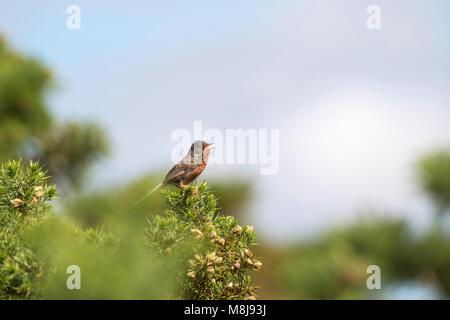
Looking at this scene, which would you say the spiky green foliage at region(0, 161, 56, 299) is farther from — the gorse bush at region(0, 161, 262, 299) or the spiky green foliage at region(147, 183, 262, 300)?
the spiky green foliage at region(147, 183, 262, 300)

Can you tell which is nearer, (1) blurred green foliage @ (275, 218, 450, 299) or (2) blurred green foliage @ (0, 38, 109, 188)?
(2) blurred green foliage @ (0, 38, 109, 188)

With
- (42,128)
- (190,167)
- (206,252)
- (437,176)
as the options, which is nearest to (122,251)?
(206,252)

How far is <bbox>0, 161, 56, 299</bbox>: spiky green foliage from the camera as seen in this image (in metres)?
2.16

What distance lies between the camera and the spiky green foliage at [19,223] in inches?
85.1

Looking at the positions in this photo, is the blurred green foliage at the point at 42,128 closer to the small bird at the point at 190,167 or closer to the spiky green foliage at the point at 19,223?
the small bird at the point at 190,167

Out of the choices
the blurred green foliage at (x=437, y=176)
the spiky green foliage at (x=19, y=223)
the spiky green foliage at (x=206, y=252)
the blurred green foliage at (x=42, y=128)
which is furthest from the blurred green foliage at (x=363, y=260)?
the spiky green foliage at (x=19, y=223)

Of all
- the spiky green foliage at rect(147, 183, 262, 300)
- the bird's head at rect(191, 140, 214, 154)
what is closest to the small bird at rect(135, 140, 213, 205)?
the bird's head at rect(191, 140, 214, 154)

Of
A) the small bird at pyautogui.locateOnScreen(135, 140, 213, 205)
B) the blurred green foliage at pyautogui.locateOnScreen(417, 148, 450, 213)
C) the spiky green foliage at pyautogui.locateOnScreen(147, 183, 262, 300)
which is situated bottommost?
the spiky green foliage at pyautogui.locateOnScreen(147, 183, 262, 300)

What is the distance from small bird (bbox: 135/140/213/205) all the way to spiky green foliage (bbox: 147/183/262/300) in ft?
5.13

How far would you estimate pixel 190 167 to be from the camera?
14.7 feet

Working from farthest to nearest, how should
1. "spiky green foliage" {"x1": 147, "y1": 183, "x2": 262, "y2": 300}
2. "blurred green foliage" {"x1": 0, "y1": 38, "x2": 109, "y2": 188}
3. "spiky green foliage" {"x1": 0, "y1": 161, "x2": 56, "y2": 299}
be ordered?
"blurred green foliage" {"x1": 0, "y1": 38, "x2": 109, "y2": 188}
"spiky green foliage" {"x1": 147, "y1": 183, "x2": 262, "y2": 300}
"spiky green foliage" {"x1": 0, "y1": 161, "x2": 56, "y2": 299}
